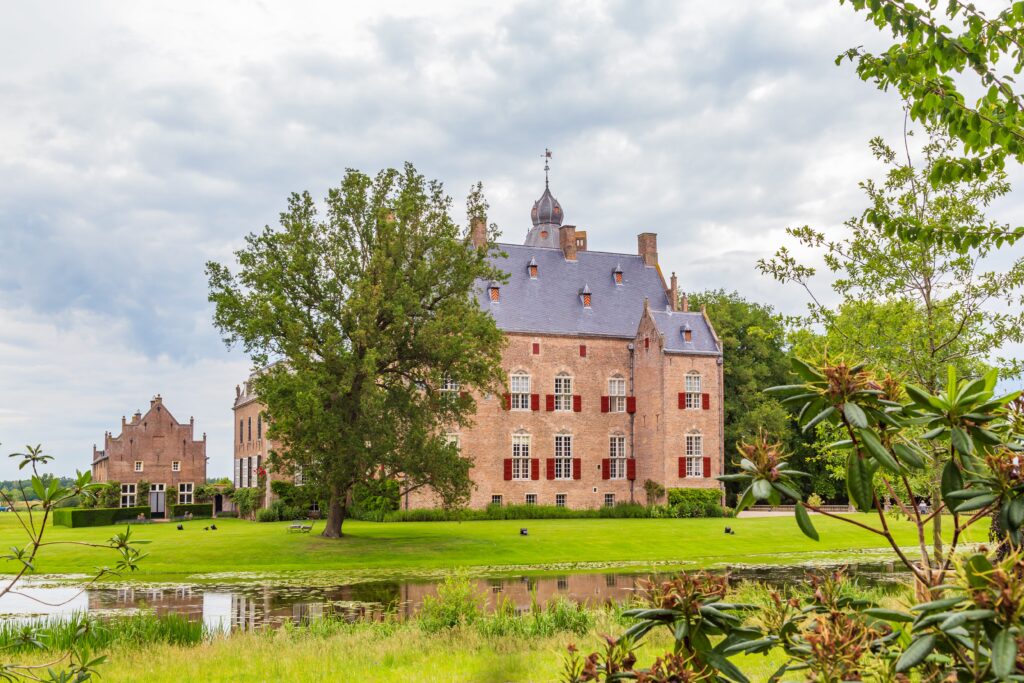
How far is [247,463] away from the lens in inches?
1944

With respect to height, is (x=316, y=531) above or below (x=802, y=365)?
below

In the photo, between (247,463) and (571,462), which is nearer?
(571,462)

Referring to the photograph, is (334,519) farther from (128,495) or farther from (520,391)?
(128,495)

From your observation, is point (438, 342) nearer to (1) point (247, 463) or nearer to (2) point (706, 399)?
(2) point (706, 399)

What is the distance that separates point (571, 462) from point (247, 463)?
1764 centimetres

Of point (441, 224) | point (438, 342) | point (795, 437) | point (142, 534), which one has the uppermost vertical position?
point (441, 224)

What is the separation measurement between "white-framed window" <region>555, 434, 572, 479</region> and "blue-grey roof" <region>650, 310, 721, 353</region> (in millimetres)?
6724

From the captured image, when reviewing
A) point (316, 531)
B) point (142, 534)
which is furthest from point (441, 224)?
point (142, 534)

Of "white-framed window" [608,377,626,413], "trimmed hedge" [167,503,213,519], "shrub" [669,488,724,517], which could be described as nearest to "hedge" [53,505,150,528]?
"trimmed hedge" [167,503,213,519]

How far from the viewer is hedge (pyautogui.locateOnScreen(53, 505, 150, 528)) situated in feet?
132

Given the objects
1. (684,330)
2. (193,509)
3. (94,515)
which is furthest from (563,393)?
(94,515)

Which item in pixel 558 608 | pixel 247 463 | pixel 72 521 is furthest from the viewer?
pixel 247 463

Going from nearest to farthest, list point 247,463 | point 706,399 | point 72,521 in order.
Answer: point 72,521
point 706,399
point 247,463

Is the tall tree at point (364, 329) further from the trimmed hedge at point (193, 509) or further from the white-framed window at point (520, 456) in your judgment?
the trimmed hedge at point (193, 509)
